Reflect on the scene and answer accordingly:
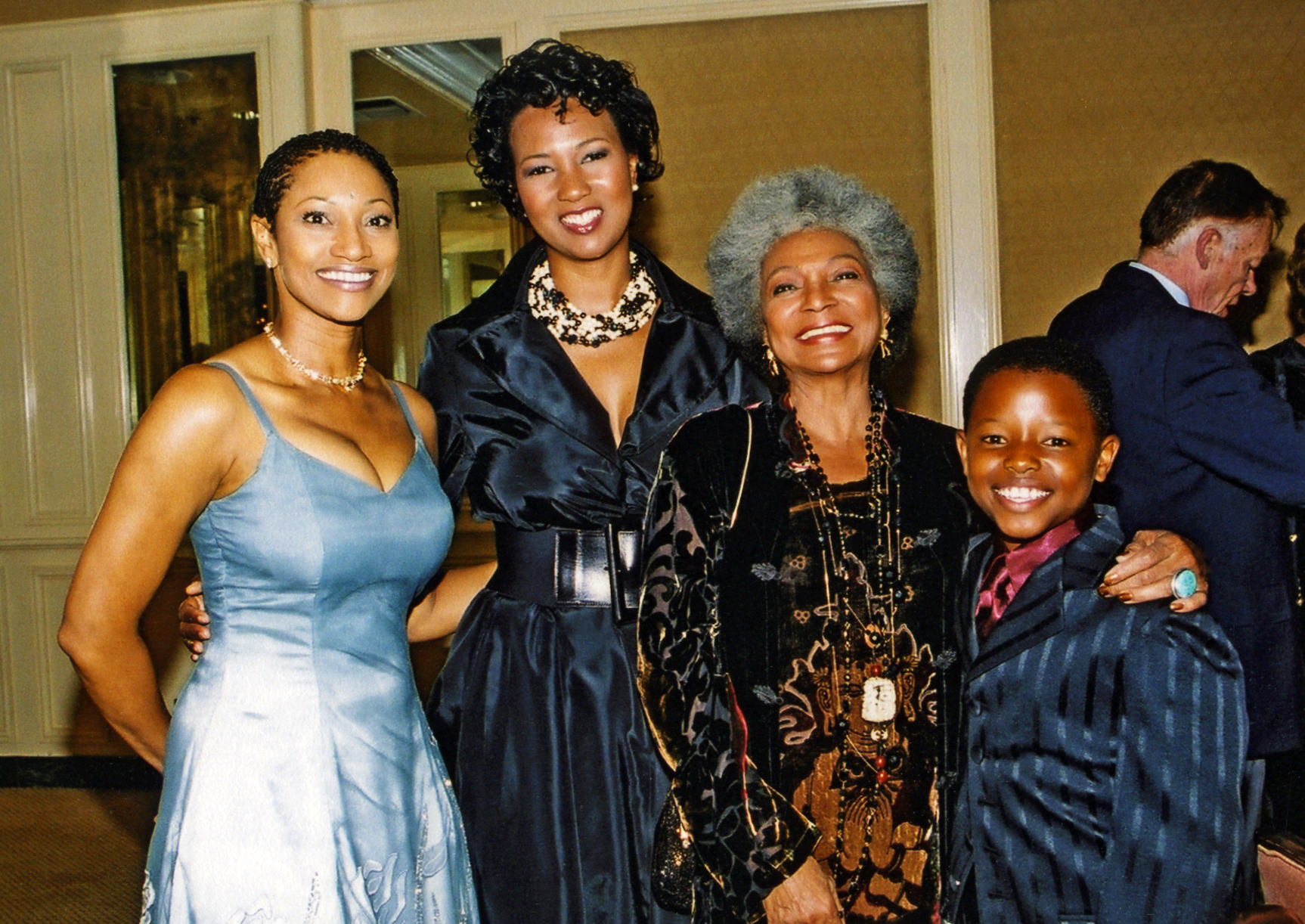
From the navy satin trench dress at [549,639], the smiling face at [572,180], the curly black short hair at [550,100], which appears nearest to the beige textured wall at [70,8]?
the curly black short hair at [550,100]

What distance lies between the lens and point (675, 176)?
14.5 feet

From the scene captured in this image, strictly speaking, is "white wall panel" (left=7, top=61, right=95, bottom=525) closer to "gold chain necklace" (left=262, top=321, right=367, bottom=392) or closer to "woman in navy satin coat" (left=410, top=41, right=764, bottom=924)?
"woman in navy satin coat" (left=410, top=41, right=764, bottom=924)

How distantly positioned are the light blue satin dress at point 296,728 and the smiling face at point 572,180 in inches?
25.7

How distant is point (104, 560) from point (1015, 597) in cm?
129

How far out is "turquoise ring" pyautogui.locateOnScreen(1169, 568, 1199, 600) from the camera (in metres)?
1.42

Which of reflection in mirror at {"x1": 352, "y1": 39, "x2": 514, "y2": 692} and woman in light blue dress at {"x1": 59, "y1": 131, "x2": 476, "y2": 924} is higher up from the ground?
reflection in mirror at {"x1": 352, "y1": 39, "x2": 514, "y2": 692}

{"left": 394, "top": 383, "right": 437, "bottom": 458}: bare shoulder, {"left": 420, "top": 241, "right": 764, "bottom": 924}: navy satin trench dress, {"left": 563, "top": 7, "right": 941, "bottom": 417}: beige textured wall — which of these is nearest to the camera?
{"left": 420, "top": 241, "right": 764, "bottom": 924}: navy satin trench dress

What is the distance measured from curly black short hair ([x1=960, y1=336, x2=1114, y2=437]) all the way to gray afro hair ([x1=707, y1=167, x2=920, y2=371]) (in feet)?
0.86

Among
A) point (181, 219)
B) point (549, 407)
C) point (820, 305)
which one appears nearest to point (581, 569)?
point (549, 407)

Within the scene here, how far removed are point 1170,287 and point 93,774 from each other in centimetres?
468

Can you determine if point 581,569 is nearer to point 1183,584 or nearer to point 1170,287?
point 1183,584

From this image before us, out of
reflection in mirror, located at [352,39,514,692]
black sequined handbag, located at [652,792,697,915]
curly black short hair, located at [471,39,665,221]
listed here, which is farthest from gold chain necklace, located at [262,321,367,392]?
reflection in mirror, located at [352,39,514,692]

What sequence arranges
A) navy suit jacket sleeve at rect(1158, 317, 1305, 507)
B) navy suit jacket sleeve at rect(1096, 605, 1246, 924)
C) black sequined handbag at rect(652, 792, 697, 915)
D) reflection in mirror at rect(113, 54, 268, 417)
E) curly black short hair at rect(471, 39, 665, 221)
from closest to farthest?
navy suit jacket sleeve at rect(1096, 605, 1246, 924) → black sequined handbag at rect(652, 792, 697, 915) → curly black short hair at rect(471, 39, 665, 221) → navy suit jacket sleeve at rect(1158, 317, 1305, 507) → reflection in mirror at rect(113, 54, 268, 417)

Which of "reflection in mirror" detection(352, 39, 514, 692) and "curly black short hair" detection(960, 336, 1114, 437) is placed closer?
"curly black short hair" detection(960, 336, 1114, 437)
